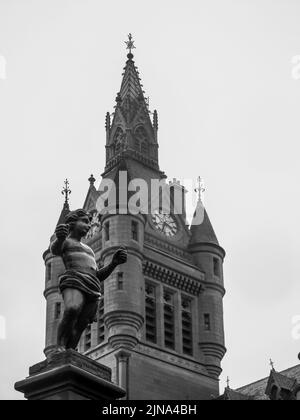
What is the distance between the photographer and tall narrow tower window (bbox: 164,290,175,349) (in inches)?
3066

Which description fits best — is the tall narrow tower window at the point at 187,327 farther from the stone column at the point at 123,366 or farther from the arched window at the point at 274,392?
the arched window at the point at 274,392

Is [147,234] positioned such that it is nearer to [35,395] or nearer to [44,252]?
[44,252]

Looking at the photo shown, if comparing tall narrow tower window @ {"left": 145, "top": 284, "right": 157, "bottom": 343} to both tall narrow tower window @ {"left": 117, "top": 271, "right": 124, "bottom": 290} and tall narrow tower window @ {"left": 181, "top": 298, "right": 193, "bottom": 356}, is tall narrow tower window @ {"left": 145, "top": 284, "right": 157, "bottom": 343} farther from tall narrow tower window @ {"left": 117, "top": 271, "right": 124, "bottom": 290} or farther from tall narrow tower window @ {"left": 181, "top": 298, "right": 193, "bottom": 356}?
tall narrow tower window @ {"left": 117, "top": 271, "right": 124, "bottom": 290}

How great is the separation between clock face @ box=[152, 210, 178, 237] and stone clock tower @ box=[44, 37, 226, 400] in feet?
0.28

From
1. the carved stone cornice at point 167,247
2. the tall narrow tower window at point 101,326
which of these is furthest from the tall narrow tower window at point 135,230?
the tall narrow tower window at point 101,326

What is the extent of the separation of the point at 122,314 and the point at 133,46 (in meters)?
33.3

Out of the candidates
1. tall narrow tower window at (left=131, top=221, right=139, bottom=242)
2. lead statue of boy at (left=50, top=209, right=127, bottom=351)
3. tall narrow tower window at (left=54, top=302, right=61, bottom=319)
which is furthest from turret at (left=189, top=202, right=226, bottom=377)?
lead statue of boy at (left=50, top=209, right=127, bottom=351)

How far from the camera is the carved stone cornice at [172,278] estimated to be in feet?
257

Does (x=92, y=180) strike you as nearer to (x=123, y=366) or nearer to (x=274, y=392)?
(x=123, y=366)

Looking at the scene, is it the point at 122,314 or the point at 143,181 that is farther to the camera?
the point at 143,181

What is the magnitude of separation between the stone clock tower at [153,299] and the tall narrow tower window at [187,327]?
0.27 ft
